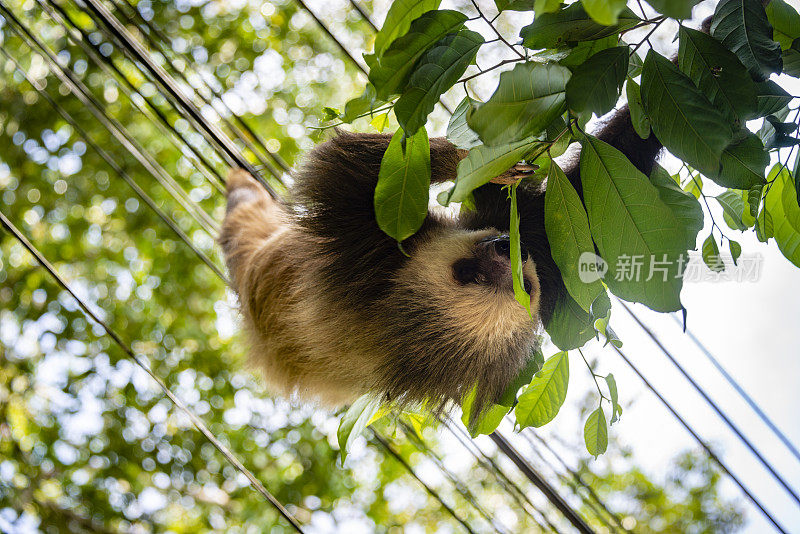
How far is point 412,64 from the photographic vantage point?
0.60 metres

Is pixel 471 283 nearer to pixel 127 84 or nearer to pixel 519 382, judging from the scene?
pixel 519 382

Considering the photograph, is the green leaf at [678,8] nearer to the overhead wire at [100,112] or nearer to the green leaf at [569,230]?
the green leaf at [569,230]

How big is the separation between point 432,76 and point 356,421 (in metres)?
0.73

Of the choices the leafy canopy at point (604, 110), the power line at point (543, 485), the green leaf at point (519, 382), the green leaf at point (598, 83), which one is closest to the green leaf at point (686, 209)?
the leafy canopy at point (604, 110)

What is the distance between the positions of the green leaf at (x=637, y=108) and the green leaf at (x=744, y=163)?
0.08 meters

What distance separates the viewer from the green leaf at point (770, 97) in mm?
654

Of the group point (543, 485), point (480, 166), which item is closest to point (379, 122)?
point (480, 166)

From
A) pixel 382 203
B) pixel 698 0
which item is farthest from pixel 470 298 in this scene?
pixel 698 0

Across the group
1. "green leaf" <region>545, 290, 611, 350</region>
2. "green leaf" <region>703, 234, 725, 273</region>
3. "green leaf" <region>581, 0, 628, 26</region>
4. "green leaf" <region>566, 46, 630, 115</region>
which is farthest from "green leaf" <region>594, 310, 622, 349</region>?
"green leaf" <region>581, 0, 628, 26</region>

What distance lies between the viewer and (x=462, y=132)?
65 centimetres

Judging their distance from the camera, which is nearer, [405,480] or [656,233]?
[656,233]

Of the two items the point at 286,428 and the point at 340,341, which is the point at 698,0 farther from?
the point at 286,428

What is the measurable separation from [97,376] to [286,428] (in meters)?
0.91

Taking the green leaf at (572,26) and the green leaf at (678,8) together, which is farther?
the green leaf at (572,26)
